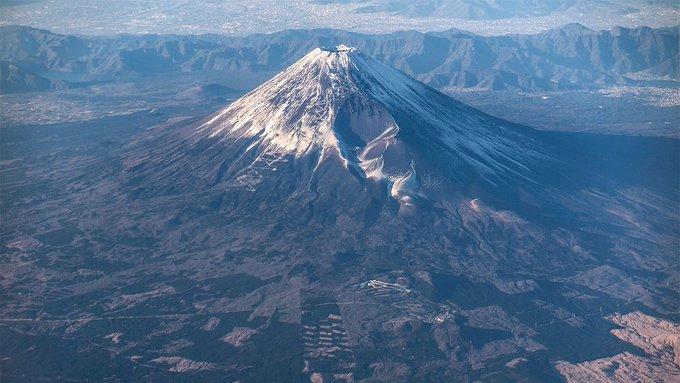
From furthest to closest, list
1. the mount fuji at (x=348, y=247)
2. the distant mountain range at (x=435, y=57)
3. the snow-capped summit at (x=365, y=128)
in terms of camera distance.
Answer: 1. the distant mountain range at (x=435, y=57)
2. the snow-capped summit at (x=365, y=128)
3. the mount fuji at (x=348, y=247)

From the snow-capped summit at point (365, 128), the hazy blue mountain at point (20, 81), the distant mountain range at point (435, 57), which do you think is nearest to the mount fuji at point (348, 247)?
the snow-capped summit at point (365, 128)

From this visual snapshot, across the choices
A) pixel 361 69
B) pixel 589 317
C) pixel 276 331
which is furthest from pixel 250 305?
pixel 361 69

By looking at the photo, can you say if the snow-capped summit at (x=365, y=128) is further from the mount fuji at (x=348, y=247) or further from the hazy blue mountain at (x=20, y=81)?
the hazy blue mountain at (x=20, y=81)

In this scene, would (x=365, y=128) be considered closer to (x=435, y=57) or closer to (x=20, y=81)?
(x=20, y=81)

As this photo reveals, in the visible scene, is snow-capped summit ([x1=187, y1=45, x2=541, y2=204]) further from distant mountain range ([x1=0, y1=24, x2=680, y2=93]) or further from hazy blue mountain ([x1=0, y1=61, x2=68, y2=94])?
hazy blue mountain ([x1=0, y1=61, x2=68, y2=94])

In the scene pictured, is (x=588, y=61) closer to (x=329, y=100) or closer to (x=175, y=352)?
(x=329, y=100)

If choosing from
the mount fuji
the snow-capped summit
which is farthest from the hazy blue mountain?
the snow-capped summit

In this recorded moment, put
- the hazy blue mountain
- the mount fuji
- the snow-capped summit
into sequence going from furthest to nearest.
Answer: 1. the hazy blue mountain
2. the snow-capped summit
3. the mount fuji

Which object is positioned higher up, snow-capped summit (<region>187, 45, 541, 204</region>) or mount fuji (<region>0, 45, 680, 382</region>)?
snow-capped summit (<region>187, 45, 541, 204</region>)
